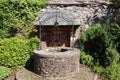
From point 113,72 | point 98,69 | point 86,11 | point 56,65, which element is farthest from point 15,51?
point 113,72

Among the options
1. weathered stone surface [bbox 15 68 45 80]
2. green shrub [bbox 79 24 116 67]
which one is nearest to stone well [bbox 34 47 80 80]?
weathered stone surface [bbox 15 68 45 80]

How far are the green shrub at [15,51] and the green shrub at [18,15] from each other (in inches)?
44.0

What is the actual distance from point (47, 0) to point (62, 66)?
4.25 m

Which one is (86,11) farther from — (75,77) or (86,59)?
(75,77)

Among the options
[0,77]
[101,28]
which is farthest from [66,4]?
[0,77]

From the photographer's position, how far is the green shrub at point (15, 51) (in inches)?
445

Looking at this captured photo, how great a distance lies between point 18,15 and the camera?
12500 millimetres

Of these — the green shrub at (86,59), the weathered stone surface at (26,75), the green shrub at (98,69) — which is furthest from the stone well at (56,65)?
the green shrub at (86,59)

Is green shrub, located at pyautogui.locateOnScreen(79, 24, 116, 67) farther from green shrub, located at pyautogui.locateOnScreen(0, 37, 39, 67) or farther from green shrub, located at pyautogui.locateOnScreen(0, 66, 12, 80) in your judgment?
green shrub, located at pyautogui.locateOnScreen(0, 66, 12, 80)

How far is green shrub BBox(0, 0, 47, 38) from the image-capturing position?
12.4 meters

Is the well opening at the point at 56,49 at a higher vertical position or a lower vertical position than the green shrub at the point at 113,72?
higher

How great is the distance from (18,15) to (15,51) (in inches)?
82.4

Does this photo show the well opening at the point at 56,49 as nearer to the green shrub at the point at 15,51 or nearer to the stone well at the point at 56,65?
the stone well at the point at 56,65

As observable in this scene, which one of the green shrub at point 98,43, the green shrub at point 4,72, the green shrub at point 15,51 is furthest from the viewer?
the green shrub at point 15,51
